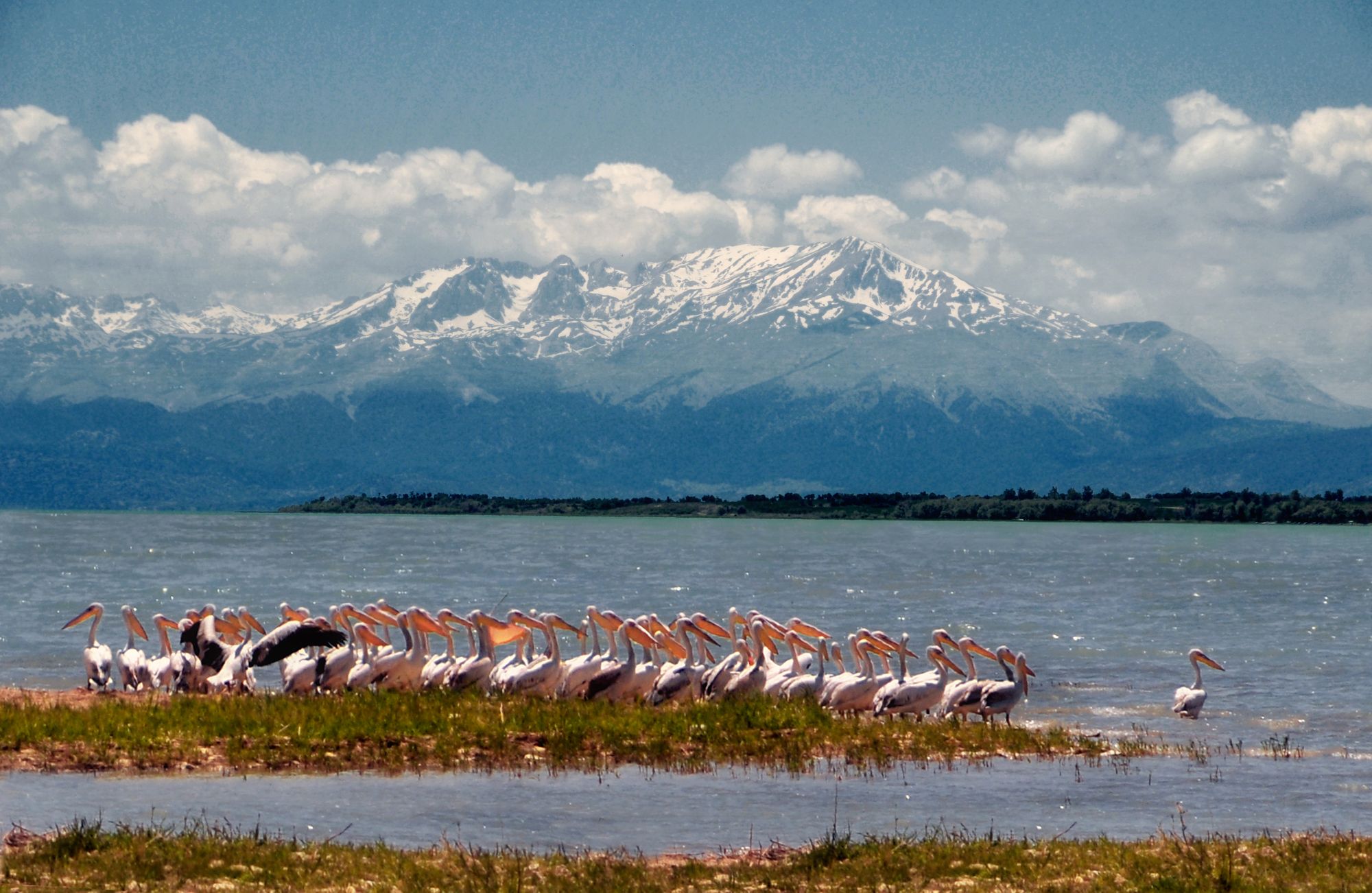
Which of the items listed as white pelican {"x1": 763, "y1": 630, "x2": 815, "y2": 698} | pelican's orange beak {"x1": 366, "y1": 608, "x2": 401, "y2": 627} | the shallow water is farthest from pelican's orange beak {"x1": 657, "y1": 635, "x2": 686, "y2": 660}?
pelican's orange beak {"x1": 366, "y1": 608, "x2": 401, "y2": 627}

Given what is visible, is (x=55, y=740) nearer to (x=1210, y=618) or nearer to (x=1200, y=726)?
(x=1200, y=726)

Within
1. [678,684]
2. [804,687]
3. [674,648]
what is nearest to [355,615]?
[674,648]

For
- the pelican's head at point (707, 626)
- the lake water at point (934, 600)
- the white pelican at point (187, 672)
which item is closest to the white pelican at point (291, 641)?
the white pelican at point (187, 672)

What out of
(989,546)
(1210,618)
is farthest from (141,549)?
(1210,618)

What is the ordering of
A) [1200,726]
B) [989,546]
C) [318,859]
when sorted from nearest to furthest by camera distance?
[318,859]
[1200,726]
[989,546]

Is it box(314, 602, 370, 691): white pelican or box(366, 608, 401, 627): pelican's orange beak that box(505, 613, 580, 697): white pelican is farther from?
box(366, 608, 401, 627): pelican's orange beak

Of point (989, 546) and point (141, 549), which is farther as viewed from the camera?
point (989, 546)

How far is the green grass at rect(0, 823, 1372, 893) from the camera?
12.9 meters

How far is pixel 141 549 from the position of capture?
106 m

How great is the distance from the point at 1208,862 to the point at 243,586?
52.9 meters

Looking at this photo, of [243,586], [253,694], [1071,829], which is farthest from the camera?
[243,586]

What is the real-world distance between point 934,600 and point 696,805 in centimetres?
4196

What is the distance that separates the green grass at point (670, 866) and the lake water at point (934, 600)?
1577mm

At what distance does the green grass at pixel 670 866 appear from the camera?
12.9 meters
